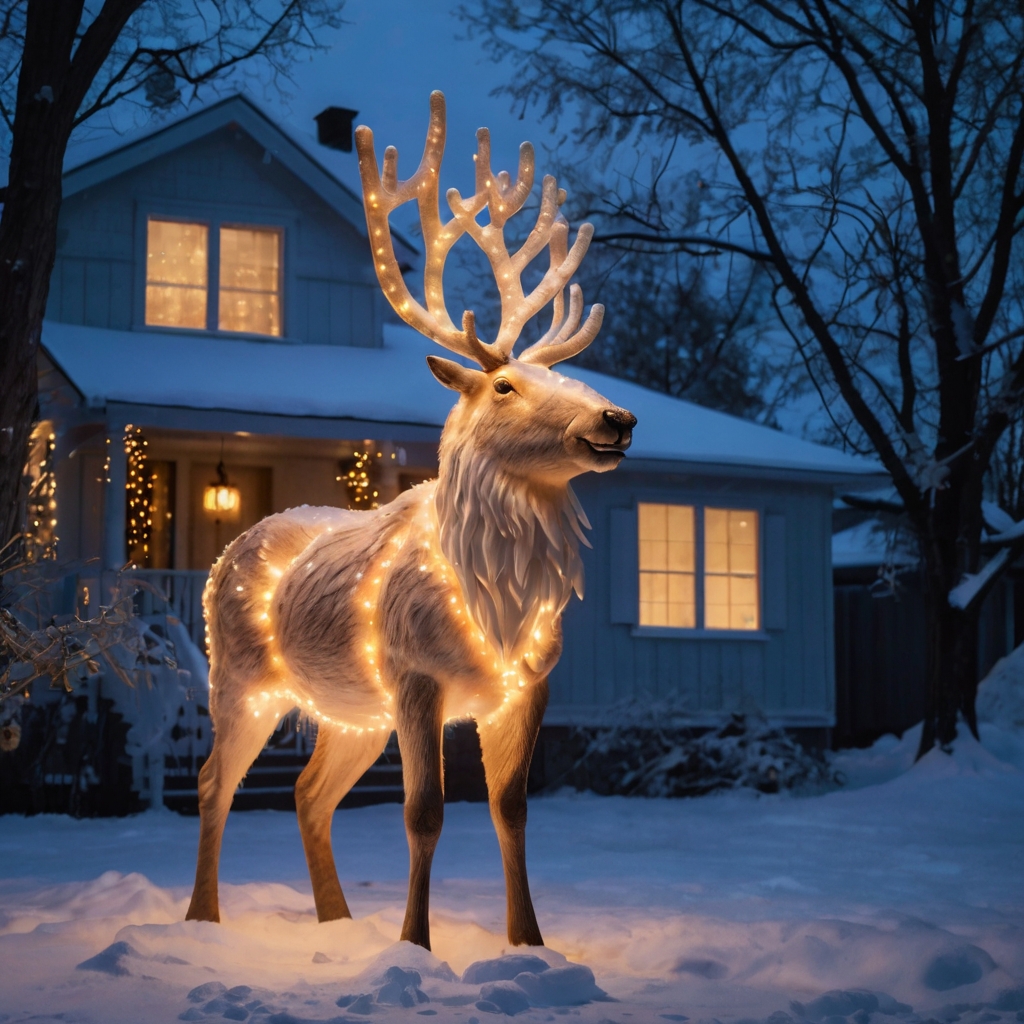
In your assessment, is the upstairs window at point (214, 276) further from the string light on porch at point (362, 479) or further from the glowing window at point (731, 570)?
the glowing window at point (731, 570)

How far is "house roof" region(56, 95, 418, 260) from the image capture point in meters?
12.6

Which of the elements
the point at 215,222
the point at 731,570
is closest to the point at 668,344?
the point at 731,570

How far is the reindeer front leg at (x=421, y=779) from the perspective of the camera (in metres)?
4.53

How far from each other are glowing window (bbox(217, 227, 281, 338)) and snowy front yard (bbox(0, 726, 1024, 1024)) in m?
5.60

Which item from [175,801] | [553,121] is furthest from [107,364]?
[553,121]

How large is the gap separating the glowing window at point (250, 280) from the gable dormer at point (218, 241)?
0.01 meters

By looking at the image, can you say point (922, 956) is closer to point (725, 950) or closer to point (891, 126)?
point (725, 950)

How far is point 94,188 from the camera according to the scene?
12.9 m

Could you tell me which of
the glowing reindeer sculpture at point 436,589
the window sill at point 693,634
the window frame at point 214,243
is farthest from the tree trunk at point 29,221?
the window sill at point 693,634

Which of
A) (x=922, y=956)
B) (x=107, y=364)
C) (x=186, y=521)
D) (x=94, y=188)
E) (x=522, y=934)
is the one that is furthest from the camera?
(x=186, y=521)

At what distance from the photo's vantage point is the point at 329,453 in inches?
550

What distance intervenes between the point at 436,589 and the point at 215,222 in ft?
32.4

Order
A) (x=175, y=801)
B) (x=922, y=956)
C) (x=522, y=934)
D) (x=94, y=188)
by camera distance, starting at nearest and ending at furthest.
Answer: (x=922, y=956) → (x=522, y=934) → (x=175, y=801) → (x=94, y=188)

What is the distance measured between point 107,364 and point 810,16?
7982 millimetres
